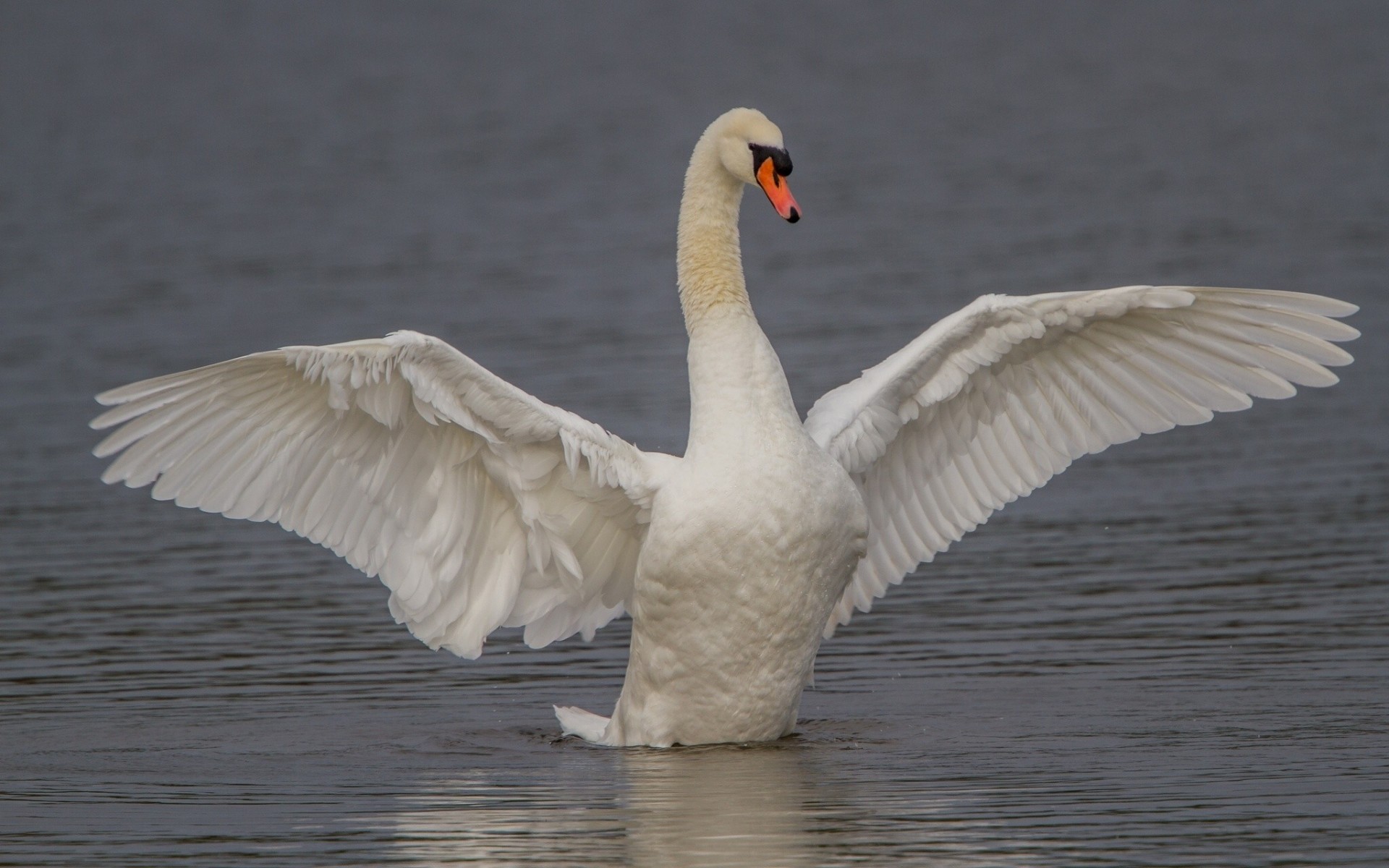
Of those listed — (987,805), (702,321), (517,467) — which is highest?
(702,321)

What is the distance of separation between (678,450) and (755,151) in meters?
5.98

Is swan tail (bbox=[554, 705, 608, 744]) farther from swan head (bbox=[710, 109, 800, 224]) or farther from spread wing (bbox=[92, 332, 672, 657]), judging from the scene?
swan head (bbox=[710, 109, 800, 224])

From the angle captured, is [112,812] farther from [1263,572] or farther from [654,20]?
[654,20]

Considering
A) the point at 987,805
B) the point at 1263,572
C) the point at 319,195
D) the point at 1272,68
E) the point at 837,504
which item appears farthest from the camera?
the point at 1272,68

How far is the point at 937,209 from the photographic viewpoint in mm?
28656

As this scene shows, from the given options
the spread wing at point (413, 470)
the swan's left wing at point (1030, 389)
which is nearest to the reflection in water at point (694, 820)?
the spread wing at point (413, 470)

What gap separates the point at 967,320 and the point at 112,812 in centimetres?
412

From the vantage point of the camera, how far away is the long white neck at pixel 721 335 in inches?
392

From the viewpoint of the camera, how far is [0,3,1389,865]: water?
9000 mm

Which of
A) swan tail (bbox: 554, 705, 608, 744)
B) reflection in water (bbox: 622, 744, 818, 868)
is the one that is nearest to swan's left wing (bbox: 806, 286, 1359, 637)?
swan tail (bbox: 554, 705, 608, 744)

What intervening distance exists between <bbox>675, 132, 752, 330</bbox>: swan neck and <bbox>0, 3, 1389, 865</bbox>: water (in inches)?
76.5

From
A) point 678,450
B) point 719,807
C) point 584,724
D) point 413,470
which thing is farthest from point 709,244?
point 678,450

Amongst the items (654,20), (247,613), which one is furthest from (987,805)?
(654,20)

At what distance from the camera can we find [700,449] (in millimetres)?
9992
